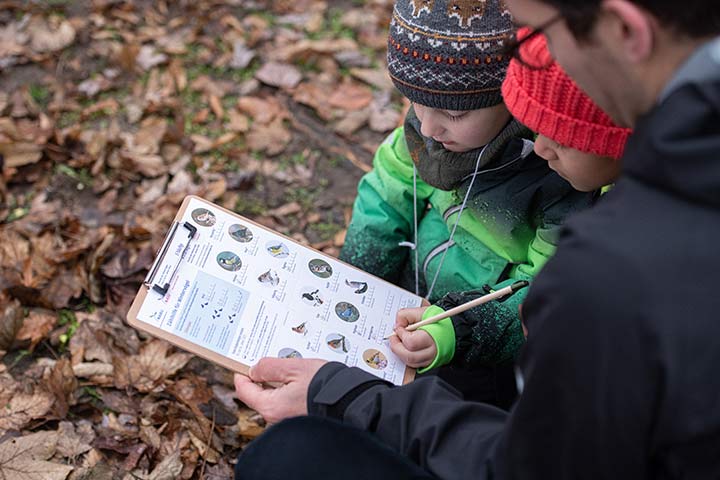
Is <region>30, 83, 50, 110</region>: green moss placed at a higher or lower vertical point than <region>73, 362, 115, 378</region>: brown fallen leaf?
lower

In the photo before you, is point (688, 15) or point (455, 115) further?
point (455, 115)

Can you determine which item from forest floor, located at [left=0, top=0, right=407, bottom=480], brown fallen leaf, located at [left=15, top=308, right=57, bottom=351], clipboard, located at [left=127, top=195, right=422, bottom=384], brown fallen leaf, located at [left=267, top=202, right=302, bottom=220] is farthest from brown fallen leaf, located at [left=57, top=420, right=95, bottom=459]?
brown fallen leaf, located at [left=267, top=202, right=302, bottom=220]

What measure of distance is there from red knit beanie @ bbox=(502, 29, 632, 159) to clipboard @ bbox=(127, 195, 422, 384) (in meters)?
0.66

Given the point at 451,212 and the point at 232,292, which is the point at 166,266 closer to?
the point at 232,292

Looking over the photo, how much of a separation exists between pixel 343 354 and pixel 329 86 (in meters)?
2.00

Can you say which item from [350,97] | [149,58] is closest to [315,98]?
[350,97]

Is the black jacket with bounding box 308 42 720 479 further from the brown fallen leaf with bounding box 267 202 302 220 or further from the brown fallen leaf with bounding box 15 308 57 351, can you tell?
the brown fallen leaf with bounding box 267 202 302 220

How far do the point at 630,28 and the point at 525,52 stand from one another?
18.3 inches

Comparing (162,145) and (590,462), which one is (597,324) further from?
(162,145)

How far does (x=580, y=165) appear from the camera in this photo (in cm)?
164

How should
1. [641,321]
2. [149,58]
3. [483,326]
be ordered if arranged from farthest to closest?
[149,58], [483,326], [641,321]

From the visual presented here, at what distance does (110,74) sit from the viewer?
3576 mm

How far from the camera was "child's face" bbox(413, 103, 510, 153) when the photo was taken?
6.37 feet

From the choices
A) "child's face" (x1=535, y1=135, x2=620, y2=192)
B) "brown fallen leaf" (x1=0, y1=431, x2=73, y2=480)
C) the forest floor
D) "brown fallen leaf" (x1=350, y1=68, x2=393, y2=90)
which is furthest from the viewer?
"brown fallen leaf" (x1=350, y1=68, x2=393, y2=90)
